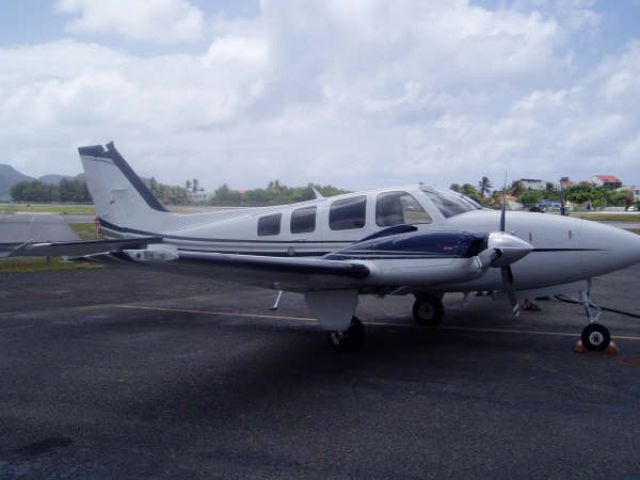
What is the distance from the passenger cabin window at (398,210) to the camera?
8391 millimetres

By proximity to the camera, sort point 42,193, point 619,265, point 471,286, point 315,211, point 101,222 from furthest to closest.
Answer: point 42,193 < point 101,222 < point 315,211 < point 471,286 < point 619,265

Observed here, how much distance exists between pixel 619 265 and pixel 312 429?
5.07m

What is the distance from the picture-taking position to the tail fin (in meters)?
11.5

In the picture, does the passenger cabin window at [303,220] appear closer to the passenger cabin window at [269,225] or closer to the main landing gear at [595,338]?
the passenger cabin window at [269,225]

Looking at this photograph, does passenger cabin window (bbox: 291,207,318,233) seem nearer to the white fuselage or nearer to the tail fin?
the white fuselage

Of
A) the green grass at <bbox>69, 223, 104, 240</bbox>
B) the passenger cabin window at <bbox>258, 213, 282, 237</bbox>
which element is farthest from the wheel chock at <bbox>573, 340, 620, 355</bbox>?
the green grass at <bbox>69, 223, 104, 240</bbox>

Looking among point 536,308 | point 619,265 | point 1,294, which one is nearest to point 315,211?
point 619,265

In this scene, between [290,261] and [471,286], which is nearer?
[290,261]

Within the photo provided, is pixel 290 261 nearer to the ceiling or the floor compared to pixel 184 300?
nearer to the ceiling

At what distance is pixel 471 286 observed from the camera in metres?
8.20

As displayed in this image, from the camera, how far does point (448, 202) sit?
8.63 meters

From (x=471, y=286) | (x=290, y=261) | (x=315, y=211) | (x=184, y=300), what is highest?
(x=315, y=211)

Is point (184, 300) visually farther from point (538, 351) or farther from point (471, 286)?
point (538, 351)

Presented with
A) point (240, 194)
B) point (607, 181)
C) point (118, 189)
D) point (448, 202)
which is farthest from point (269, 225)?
point (607, 181)
